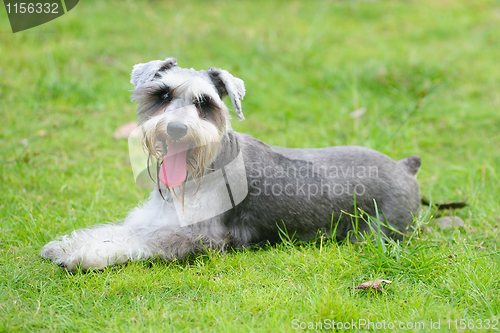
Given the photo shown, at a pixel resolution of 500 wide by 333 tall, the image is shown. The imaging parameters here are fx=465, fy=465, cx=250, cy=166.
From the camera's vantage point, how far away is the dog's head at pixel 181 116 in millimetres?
3613

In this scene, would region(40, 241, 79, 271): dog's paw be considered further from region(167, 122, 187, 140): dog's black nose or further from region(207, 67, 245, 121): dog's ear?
region(207, 67, 245, 121): dog's ear

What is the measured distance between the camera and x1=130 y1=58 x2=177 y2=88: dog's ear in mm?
3963

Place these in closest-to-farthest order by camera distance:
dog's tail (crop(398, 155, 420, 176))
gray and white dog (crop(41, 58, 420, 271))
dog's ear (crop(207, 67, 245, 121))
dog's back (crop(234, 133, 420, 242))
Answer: gray and white dog (crop(41, 58, 420, 271)) < dog's ear (crop(207, 67, 245, 121)) < dog's back (crop(234, 133, 420, 242)) < dog's tail (crop(398, 155, 420, 176))

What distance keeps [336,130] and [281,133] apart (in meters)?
0.82

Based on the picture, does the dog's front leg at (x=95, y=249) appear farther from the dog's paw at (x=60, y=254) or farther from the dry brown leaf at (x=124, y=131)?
the dry brown leaf at (x=124, y=131)

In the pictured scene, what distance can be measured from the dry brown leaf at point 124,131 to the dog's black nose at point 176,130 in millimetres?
3052

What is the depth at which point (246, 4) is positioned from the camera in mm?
11156

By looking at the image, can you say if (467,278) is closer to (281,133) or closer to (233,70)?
(281,133)

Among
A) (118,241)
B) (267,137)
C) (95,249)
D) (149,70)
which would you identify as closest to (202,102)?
(149,70)

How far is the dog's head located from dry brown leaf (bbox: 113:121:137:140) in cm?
249

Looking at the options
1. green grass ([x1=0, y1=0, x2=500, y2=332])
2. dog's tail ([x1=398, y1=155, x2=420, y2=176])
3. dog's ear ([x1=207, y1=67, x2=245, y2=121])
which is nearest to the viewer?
green grass ([x1=0, y1=0, x2=500, y2=332])

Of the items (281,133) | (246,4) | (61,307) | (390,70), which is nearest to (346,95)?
(390,70)

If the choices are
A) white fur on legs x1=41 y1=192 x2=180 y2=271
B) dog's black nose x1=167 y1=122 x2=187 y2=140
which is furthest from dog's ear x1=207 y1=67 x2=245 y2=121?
white fur on legs x1=41 y1=192 x2=180 y2=271

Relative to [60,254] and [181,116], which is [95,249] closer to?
[60,254]
